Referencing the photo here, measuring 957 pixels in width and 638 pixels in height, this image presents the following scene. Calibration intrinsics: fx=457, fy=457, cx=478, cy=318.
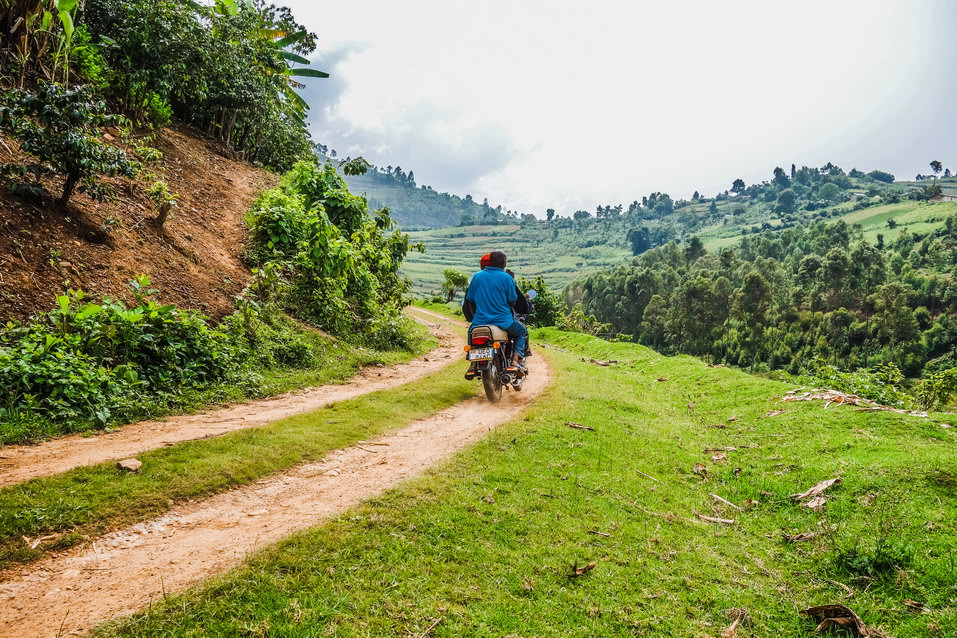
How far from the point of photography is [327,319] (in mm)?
13852

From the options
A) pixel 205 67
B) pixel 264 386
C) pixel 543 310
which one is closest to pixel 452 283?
pixel 543 310

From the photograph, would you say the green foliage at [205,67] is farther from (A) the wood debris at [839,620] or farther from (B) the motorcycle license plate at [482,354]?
(A) the wood debris at [839,620]

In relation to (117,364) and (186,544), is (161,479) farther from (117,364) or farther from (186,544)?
(117,364)

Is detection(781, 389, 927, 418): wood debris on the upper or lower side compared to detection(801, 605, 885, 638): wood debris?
upper

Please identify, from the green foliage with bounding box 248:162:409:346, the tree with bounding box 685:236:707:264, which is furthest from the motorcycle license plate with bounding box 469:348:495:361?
the tree with bounding box 685:236:707:264

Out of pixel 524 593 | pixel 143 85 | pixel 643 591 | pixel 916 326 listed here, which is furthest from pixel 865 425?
pixel 916 326

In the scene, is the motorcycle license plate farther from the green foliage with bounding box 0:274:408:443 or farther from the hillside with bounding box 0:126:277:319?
the hillside with bounding box 0:126:277:319

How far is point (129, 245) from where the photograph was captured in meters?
9.81

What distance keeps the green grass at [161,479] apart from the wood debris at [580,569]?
11.1 ft

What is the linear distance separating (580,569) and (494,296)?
19.9 feet

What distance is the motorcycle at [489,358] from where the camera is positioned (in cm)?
886

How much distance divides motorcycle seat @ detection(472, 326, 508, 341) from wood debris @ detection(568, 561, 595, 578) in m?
5.45

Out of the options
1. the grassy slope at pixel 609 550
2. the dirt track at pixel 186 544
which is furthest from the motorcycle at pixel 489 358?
the dirt track at pixel 186 544

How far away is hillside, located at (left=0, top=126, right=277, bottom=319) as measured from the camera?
7.54 m
